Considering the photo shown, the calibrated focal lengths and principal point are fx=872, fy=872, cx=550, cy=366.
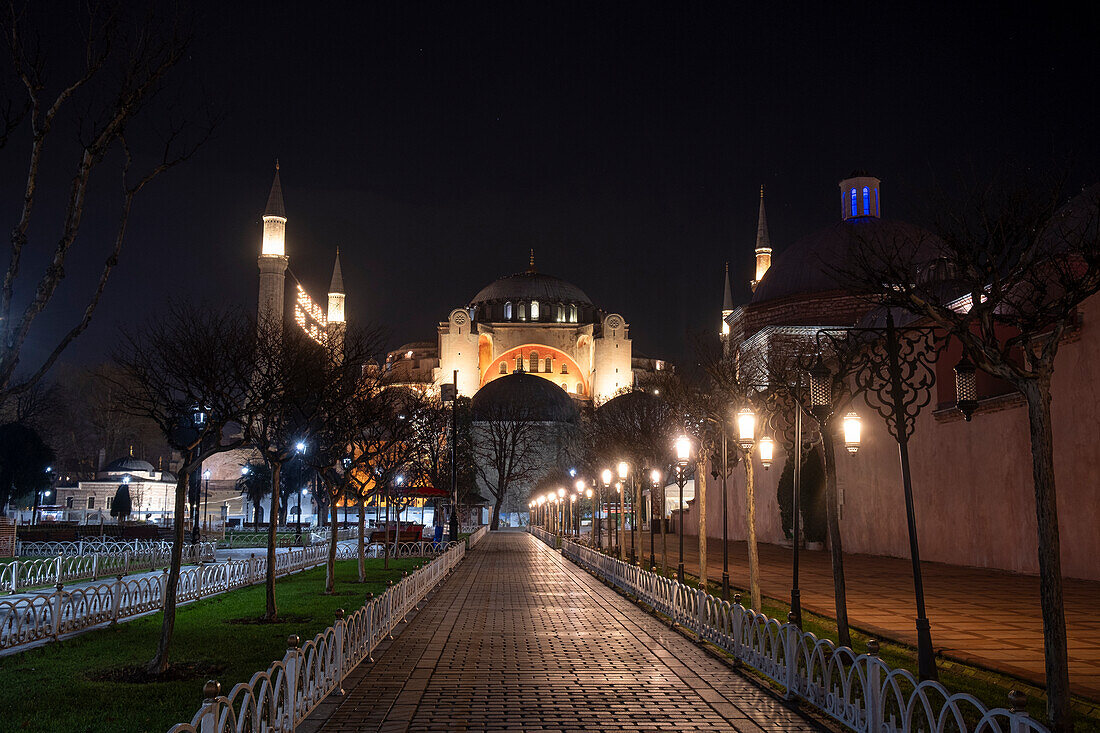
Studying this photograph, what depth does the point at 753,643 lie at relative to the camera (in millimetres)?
8562

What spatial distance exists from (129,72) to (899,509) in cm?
2375

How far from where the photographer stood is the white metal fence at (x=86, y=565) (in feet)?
50.8

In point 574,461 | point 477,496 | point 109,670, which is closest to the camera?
point 109,670

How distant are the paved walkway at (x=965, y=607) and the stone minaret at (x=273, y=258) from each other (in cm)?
3765

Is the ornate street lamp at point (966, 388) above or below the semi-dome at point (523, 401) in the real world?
below

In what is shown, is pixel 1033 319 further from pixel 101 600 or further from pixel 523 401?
pixel 523 401

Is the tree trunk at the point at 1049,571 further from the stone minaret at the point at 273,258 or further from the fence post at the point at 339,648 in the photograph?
the stone minaret at the point at 273,258

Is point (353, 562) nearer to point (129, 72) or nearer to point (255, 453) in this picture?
point (129, 72)

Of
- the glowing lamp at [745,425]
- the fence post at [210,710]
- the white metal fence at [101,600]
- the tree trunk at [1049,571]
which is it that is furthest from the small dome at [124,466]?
the tree trunk at [1049,571]

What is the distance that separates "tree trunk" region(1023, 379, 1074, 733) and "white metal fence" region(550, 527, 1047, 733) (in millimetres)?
322

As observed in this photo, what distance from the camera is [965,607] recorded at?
1340 centimetres

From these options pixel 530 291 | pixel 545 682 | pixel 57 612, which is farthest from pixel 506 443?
pixel 545 682

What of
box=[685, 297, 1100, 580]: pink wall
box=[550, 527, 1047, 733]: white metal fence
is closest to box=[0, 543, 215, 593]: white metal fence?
box=[550, 527, 1047, 733]: white metal fence

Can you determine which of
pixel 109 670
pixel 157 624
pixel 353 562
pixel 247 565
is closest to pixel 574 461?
pixel 353 562
